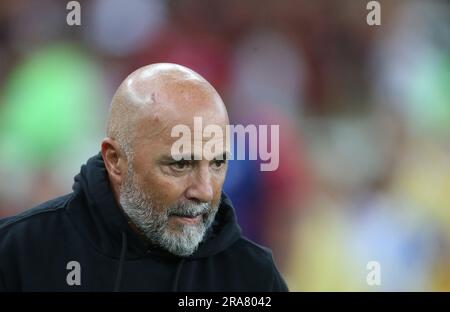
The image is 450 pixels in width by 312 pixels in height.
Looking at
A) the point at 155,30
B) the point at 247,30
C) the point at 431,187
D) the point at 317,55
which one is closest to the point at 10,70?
the point at 155,30

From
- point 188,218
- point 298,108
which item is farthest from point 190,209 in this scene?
point 298,108

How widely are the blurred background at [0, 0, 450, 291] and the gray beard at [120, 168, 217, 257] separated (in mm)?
1210

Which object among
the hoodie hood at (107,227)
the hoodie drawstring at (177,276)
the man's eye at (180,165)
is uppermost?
the man's eye at (180,165)

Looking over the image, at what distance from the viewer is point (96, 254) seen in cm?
153

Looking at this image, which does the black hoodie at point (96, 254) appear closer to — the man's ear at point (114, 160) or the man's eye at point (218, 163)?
the man's ear at point (114, 160)

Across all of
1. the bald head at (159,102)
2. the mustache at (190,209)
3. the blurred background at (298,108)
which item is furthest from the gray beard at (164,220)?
the blurred background at (298,108)

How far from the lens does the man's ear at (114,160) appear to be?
5.03ft

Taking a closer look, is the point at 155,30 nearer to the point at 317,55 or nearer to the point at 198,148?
the point at 317,55

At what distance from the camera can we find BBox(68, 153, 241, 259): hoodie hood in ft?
5.02

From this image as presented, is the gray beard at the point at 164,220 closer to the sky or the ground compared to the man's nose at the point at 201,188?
closer to the ground

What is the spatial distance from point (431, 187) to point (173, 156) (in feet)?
6.47

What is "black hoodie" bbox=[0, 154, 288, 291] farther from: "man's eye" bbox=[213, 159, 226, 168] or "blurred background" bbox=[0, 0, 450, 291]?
"blurred background" bbox=[0, 0, 450, 291]

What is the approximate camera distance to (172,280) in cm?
155

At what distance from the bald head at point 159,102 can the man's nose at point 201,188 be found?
0.44 ft
